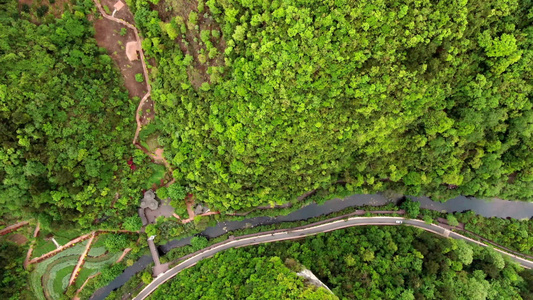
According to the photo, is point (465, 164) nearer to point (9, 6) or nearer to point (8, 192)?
point (8, 192)

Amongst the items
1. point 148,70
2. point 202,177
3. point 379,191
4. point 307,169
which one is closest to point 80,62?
point 148,70

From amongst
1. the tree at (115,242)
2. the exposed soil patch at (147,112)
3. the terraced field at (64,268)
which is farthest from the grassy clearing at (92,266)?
the exposed soil patch at (147,112)

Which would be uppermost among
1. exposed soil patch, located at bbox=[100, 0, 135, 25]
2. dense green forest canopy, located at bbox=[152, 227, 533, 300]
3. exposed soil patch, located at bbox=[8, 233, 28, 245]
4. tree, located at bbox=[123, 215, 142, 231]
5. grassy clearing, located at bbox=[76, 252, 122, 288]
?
exposed soil patch, located at bbox=[100, 0, 135, 25]

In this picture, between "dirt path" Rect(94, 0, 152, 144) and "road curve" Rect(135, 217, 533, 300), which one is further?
"road curve" Rect(135, 217, 533, 300)

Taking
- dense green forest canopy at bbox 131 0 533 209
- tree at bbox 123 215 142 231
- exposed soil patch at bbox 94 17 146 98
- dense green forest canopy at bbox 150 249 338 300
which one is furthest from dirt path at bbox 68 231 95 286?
exposed soil patch at bbox 94 17 146 98

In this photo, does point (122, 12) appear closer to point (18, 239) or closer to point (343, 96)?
point (343, 96)

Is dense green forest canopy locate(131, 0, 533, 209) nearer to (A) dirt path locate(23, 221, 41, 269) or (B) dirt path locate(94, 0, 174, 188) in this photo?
(B) dirt path locate(94, 0, 174, 188)

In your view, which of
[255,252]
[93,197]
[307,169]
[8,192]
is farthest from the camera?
[255,252]
